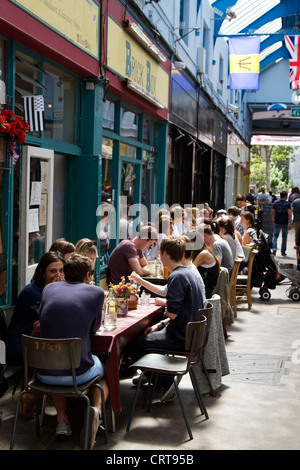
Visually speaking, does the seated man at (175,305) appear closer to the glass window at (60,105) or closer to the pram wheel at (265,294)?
the glass window at (60,105)

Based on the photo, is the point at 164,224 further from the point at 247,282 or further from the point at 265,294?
the point at 265,294

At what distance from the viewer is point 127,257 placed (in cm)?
736

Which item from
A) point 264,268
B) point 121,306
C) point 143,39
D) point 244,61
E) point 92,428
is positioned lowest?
point 92,428

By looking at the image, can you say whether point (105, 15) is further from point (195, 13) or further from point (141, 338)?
point (195, 13)

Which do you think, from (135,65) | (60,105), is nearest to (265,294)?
(135,65)

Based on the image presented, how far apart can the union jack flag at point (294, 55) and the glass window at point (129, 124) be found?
8.44m

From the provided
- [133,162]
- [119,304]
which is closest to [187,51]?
[133,162]

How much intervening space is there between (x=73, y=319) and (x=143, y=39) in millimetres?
7458

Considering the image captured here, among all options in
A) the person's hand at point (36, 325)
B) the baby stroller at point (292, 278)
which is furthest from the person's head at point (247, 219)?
the person's hand at point (36, 325)

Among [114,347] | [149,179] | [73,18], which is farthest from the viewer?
[149,179]

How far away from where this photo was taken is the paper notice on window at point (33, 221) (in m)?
6.88

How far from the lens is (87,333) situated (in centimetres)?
468

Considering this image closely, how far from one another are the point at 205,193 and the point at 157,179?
7.49 meters

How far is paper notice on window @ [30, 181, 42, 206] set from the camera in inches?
273
